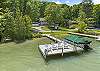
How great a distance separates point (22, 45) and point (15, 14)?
1392 cm

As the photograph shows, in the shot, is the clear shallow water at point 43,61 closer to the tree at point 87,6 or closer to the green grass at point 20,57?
the green grass at point 20,57

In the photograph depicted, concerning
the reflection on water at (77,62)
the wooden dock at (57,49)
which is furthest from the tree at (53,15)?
the reflection on water at (77,62)

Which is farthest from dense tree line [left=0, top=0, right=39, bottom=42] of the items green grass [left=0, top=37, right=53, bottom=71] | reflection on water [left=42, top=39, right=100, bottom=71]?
reflection on water [left=42, top=39, right=100, bottom=71]

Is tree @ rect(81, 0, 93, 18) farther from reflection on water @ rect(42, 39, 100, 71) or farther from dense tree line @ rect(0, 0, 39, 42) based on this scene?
reflection on water @ rect(42, 39, 100, 71)

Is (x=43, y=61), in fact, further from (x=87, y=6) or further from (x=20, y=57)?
(x=87, y=6)

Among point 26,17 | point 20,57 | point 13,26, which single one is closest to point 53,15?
point 26,17

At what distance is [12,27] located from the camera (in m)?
49.8

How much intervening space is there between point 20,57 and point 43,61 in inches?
204

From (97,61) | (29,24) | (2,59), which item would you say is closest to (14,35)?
(29,24)

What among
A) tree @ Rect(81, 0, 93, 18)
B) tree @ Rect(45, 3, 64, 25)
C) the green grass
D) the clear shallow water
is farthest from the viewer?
tree @ Rect(81, 0, 93, 18)

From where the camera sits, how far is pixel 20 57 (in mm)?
34406

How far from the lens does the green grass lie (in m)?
29.0

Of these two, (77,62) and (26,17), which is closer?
(77,62)

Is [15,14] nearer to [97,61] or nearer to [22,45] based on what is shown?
[22,45]
